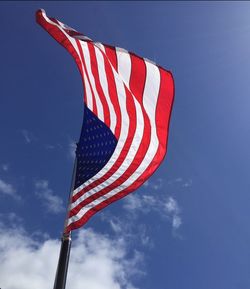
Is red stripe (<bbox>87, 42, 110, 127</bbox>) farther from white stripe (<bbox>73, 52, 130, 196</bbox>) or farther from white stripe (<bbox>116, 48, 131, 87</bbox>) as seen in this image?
white stripe (<bbox>116, 48, 131, 87</bbox>)

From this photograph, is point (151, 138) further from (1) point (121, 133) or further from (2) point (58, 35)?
(2) point (58, 35)

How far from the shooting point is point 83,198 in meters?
9.33

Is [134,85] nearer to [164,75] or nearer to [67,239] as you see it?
[164,75]

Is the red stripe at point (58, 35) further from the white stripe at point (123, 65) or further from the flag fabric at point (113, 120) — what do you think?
the white stripe at point (123, 65)

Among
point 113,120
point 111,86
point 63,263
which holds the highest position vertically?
point 111,86

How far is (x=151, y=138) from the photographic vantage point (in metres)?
10.7

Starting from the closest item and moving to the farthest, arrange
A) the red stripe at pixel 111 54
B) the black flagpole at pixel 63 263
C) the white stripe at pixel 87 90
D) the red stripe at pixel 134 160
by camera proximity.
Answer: the black flagpole at pixel 63 263, the red stripe at pixel 134 160, the white stripe at pixel 87 90, the red stripe at pixel 111 54

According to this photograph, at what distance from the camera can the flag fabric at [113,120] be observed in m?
9.58

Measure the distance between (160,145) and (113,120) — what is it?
1447mm

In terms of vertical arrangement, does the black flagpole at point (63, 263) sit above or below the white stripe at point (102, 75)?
below

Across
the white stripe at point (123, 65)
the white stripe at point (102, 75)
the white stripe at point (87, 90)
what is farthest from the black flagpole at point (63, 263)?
the white stripe at point (123, 65)

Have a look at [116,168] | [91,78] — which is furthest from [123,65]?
[116,168]

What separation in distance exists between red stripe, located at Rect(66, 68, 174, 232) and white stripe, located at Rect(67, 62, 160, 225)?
3.0 inches

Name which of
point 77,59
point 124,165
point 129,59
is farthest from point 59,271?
point 129,59
